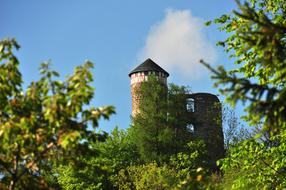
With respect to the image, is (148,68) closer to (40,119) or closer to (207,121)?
(207,121)

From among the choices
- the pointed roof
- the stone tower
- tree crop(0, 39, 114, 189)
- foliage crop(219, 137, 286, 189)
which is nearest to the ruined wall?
the stone tower

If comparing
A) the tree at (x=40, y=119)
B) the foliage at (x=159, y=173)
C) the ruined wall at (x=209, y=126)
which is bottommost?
the tree at (x=40, y=119)

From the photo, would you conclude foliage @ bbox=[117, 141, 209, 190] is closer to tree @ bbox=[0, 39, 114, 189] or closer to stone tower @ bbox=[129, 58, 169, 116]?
stone tower @ bbox=[129, 58, 169, 116]

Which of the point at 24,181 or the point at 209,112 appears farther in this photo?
the point at 209,112

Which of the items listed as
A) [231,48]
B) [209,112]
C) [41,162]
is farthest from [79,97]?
[209,112]

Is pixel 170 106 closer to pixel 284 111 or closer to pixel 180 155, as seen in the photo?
pixel 180 155

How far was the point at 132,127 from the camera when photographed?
43.8 m

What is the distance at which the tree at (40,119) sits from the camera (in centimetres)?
650

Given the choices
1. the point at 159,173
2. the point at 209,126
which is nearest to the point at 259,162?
the point at 159,173

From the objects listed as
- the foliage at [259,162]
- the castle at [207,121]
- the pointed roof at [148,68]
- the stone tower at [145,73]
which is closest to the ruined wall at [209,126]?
the castle at [207,121]

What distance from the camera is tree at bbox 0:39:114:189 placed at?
6496mm

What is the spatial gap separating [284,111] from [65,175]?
31.1 meters

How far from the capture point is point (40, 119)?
6887 mm

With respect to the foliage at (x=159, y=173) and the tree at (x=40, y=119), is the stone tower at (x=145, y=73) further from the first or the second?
the tree at (x=40, y=119)
